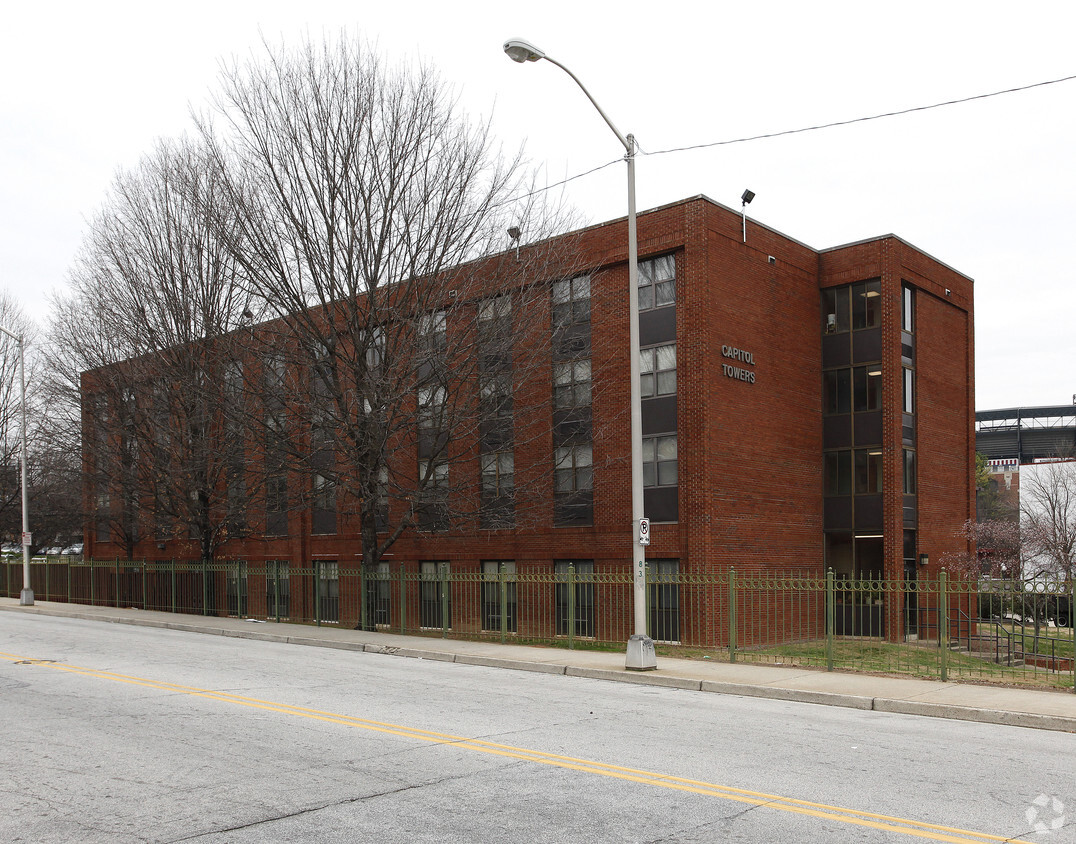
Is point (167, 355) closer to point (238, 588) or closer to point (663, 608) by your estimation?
point (238, 588)

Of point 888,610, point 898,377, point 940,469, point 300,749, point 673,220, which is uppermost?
point 673,220

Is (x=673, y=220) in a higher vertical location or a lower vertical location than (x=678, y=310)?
higher

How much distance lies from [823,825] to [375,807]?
3039 millimetres

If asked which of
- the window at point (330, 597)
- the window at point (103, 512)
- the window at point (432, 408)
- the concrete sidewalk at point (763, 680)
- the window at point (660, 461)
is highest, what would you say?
the window at point (432, 408)

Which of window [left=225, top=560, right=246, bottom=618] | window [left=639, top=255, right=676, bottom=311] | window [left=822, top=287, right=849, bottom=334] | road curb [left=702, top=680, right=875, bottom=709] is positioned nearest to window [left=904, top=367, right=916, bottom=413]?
window [left=822, top=287, right=849, bottom=334]

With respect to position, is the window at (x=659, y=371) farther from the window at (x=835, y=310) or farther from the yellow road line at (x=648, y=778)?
the yellow road line at (x=648, y=778)

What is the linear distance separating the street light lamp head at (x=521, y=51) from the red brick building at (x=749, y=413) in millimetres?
11172

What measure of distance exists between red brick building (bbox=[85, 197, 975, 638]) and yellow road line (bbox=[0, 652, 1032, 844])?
1522 centimetres

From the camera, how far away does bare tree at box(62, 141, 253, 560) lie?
27359 millimetres

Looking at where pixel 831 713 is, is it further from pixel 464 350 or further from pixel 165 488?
pixel 165 488

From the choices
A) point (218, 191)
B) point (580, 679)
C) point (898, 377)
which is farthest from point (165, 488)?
point (898, 377)

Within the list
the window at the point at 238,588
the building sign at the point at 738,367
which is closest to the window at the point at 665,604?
the building sign at the point at 738,367

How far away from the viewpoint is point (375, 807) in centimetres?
673

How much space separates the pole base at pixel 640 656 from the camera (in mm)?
15383
